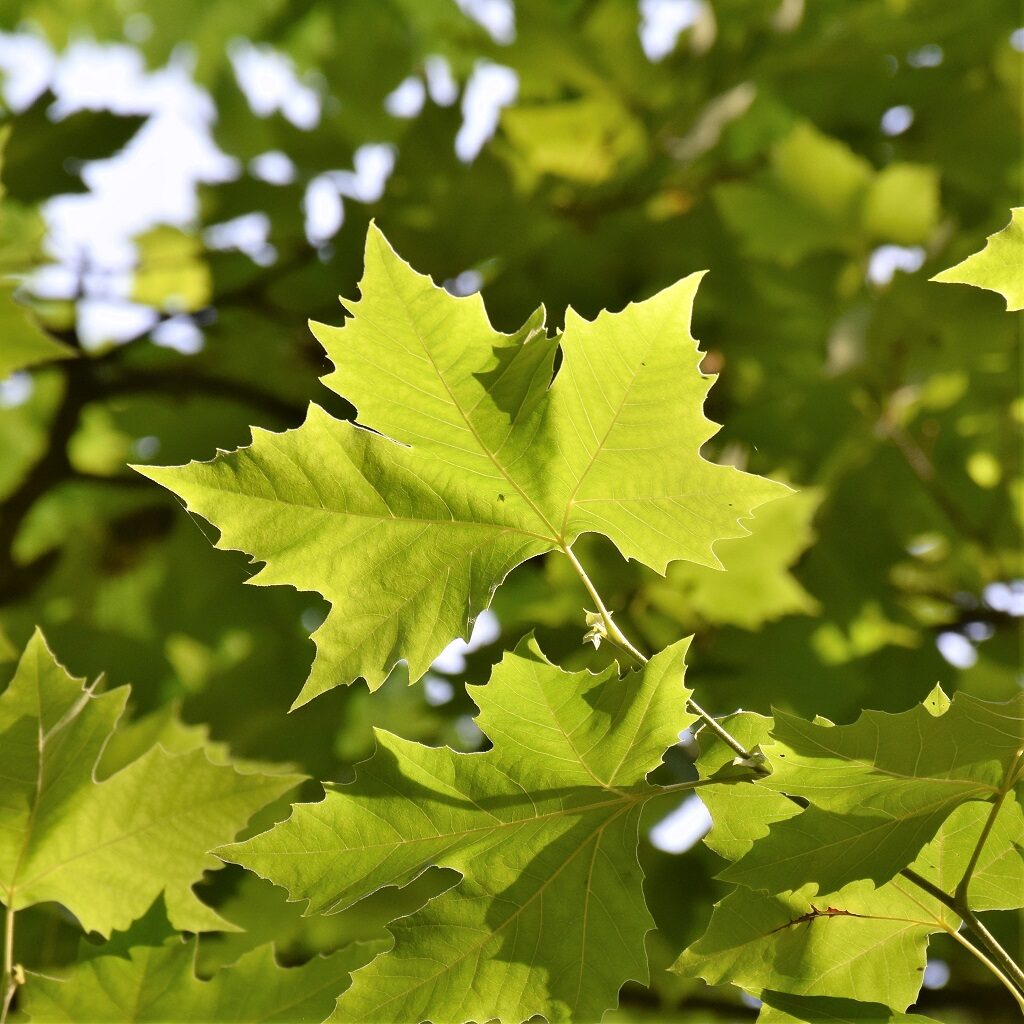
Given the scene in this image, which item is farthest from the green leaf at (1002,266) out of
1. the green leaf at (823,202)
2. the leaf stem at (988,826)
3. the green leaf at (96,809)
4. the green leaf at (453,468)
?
the green leaf at (823,202)

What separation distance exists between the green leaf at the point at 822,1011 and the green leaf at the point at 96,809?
48cm

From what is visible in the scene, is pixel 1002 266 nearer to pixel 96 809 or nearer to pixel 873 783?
pixel 873 783

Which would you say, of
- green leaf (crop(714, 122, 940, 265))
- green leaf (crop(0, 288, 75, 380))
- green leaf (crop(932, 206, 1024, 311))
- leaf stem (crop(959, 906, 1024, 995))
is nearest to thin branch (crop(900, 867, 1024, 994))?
leaf stem (crop(959, 906, 1024, 995))

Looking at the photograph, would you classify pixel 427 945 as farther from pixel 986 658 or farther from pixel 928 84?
pixel 928 84

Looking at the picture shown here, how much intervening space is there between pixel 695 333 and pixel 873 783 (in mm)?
1685

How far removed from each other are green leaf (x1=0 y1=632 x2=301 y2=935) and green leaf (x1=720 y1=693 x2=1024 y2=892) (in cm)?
49

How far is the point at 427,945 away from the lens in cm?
85

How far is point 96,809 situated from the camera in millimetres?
1065

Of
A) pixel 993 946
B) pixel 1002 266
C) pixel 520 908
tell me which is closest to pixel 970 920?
pixel 993 946

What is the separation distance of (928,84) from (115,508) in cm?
228

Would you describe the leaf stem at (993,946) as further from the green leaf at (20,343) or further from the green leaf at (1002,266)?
the green leaf at (20,343)

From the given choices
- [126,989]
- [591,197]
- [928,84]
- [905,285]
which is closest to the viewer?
[126,989]

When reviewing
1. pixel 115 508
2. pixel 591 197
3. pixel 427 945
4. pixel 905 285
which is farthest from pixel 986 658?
pixel 115 508

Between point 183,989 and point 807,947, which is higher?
point 807,947
